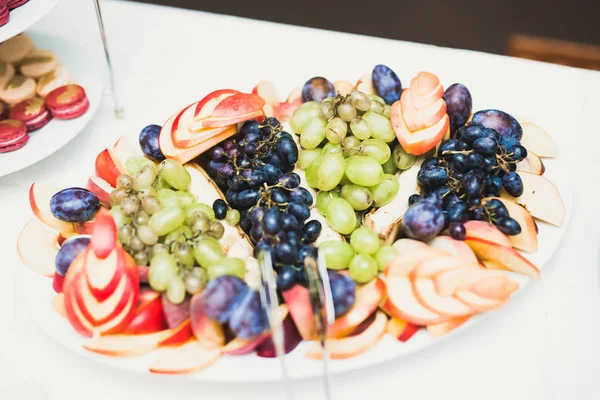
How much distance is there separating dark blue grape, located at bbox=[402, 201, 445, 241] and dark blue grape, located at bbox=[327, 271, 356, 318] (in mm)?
A: 145

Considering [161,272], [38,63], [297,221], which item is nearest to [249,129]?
[297,221]

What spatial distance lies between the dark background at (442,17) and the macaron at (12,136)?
151 cm

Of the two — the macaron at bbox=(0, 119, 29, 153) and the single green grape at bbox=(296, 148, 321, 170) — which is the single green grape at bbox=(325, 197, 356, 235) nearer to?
the single green grape at bbox=(296, 148, 321, 170)

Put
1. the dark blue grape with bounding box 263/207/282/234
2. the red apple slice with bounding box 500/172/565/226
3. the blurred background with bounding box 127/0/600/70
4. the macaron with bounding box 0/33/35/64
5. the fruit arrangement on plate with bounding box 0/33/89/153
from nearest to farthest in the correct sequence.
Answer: the dark blue grape with bounding box 263/207/282/234 < the red apple slice with bounding box 500/172/565/226 < the fruit arrangement on plate with bounding box 0/33/89/153 < the macaron with bounding box 0/33/35/64 < the blurred background with bounding box 127/0/600/70

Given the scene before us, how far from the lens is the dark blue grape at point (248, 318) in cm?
79

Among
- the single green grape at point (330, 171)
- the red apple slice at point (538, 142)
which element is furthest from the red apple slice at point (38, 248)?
the red apple slice at point (538, 142)

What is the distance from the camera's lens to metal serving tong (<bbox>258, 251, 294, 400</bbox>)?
77cm

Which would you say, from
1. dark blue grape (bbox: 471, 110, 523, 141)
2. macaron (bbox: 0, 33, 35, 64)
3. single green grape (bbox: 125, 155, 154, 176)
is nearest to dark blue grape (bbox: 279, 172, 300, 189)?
single green grape (bbox: 125, 155, 154, 176)

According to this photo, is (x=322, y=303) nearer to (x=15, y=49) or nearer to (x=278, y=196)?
(x=278, y=196)

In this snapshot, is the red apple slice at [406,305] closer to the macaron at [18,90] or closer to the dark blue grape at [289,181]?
the dark blue grape at [289,181]

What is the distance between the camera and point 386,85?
3.72ft

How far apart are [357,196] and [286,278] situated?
0.75 feet

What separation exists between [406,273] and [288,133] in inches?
13.2

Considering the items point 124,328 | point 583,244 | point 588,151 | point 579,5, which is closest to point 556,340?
point 583,244
